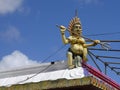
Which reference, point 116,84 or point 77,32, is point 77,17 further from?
point 116,84

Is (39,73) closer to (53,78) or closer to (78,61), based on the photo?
(53,78)

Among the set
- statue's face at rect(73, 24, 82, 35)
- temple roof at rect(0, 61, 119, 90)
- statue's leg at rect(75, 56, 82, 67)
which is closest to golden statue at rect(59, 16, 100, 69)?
Answer: statue's face at rect(73, 24, 82, 35)

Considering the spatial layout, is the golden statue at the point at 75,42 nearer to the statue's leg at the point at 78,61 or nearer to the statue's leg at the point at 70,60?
the statue's leg at the point at 70,60

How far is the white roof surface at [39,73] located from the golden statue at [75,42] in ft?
1.68

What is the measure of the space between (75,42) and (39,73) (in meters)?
1.82

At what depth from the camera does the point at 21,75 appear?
15.6 meters

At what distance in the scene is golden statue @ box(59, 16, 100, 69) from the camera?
14.7m

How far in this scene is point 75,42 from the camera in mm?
14836

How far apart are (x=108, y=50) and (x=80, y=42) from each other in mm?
1911

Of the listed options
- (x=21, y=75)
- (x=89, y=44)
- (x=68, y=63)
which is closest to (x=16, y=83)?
(x=21, y=75)

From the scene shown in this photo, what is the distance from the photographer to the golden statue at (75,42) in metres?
14.7

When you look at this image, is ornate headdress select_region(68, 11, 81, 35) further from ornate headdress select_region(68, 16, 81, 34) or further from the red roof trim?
the red roof trim

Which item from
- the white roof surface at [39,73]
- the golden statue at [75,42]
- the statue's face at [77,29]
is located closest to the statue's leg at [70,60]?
the golden statue at [75,42]

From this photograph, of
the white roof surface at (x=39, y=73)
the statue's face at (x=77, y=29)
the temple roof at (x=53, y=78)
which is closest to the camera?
the temple roof at (x=53, y=78)
